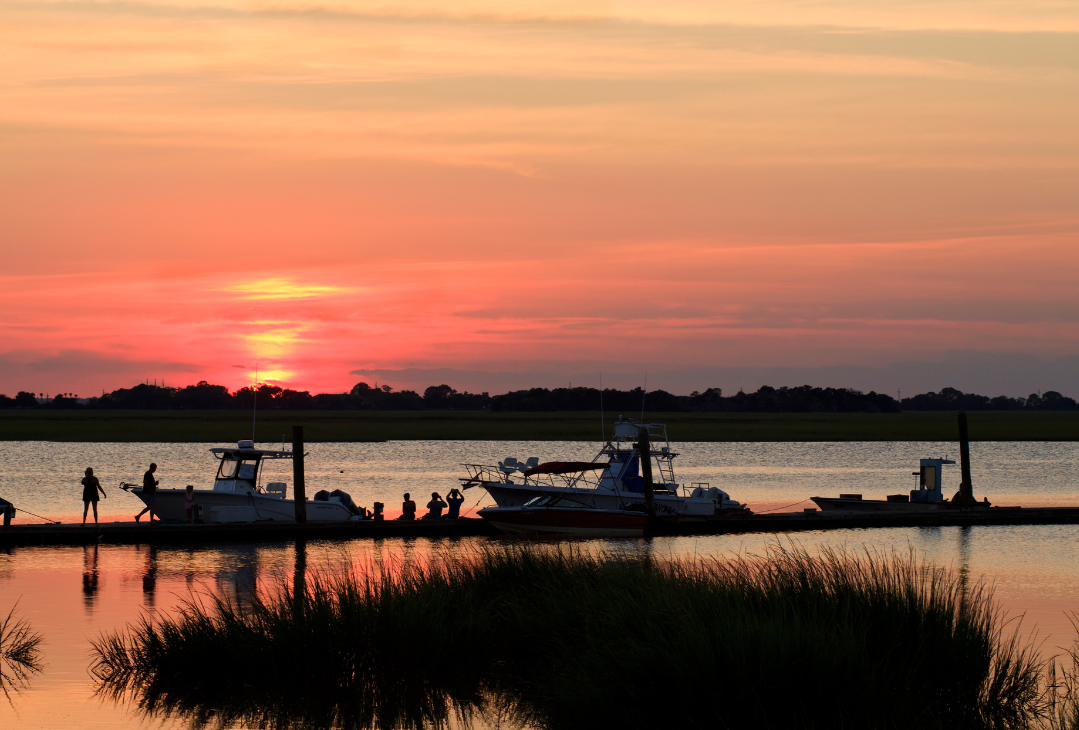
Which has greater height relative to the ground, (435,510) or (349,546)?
(435,510)

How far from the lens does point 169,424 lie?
140500 millimetres

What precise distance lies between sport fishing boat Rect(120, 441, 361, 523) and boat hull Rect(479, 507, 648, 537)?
475 cm

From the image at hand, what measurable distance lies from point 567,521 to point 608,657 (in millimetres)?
23234

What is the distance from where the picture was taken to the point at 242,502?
113 ft

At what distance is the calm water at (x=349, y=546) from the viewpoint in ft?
61.1

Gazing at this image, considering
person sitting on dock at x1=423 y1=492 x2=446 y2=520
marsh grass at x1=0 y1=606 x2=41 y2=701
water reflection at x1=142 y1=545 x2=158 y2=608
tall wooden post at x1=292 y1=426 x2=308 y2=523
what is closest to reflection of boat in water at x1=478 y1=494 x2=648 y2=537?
person sitting on dock at x1=423 y1=492 x2=446 y2=520

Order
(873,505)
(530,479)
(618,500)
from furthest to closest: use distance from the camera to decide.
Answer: (530,479), (873,505), (618,500)

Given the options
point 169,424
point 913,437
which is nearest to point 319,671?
point 913,437

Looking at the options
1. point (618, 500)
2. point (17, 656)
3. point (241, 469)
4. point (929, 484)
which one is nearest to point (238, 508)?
point (241, 469)

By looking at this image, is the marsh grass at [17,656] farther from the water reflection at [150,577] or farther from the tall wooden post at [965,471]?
the tall wooden post at [965,471]

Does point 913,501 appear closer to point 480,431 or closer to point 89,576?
point 89,576

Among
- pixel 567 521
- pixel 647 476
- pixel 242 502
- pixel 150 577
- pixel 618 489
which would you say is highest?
pixel 647 476

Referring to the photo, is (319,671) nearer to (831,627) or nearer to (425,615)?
(425,615)

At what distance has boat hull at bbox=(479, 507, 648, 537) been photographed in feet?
114
